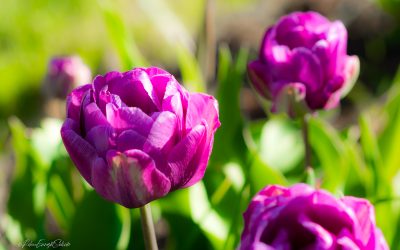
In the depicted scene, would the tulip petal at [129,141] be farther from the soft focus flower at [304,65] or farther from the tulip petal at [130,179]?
the soft focus flower at [304,65]

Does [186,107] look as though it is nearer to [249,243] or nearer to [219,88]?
[249,243]

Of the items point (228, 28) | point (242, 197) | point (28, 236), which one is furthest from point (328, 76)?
point (228, 28)

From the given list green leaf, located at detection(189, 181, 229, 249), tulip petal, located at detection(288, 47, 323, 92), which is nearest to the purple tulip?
tulip petal, located at detection(288, 47, 323, 92)

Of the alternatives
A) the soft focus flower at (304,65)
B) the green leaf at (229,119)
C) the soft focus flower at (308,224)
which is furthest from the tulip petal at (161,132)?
the green leaf at (229,119)

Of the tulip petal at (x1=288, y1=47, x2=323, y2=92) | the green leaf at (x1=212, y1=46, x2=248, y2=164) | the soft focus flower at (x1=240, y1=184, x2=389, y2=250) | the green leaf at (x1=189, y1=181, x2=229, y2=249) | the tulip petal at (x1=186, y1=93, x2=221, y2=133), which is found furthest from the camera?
the green leaf at (x1=212, y1=46, x2=248, y2=164)

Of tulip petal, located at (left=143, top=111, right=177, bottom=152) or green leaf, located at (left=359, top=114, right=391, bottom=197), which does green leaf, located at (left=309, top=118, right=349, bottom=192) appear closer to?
green leaf, located at (left=359, top=114, right=391, bottom=197)

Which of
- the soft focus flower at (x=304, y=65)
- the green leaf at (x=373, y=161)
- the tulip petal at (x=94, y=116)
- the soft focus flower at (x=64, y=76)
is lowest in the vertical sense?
the green leaf at (x=373, y=161)
